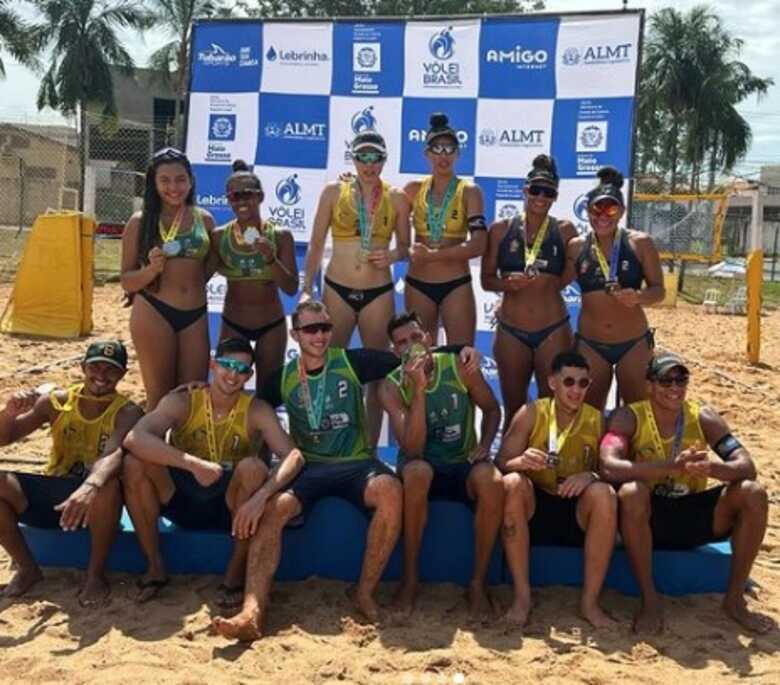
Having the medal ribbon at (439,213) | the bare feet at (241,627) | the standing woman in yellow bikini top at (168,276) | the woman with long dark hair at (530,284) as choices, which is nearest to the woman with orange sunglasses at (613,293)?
the woman with long dark hair at (530,284)

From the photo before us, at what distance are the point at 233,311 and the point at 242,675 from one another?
206cm

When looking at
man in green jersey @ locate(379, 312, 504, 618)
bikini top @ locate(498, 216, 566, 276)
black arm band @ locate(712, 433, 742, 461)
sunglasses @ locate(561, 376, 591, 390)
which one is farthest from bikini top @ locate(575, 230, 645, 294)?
black arm band @ locate(712, 433, 742, 461)

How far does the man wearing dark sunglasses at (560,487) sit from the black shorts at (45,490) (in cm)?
195

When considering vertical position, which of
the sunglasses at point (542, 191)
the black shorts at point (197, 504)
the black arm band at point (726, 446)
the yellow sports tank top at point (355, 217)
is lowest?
the black shorts at point (197, 504)

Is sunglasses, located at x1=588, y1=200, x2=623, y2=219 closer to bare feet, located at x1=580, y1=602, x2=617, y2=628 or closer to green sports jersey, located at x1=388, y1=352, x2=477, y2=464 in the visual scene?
green sports jersey, located at x1=388, y1=352, x2=477, y2=464

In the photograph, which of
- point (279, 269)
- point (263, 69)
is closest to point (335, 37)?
point (263, 69)

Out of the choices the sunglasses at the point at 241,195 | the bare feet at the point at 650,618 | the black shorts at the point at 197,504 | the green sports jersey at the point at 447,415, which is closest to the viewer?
the bare feet at the point at 650,618

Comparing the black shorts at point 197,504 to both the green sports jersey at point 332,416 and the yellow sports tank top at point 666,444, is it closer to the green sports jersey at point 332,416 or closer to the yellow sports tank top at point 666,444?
the green sports jersey at point 332,416

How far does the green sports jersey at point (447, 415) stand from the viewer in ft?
13.8

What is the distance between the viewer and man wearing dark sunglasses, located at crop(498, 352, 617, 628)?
3.70 m

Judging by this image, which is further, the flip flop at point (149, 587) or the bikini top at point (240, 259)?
the bikini top at point (240, 259)

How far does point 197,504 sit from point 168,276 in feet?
3.78

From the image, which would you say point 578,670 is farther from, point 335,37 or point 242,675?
point 335,37

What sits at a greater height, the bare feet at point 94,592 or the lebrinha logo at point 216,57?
the lebrinha logo at point 216,57
